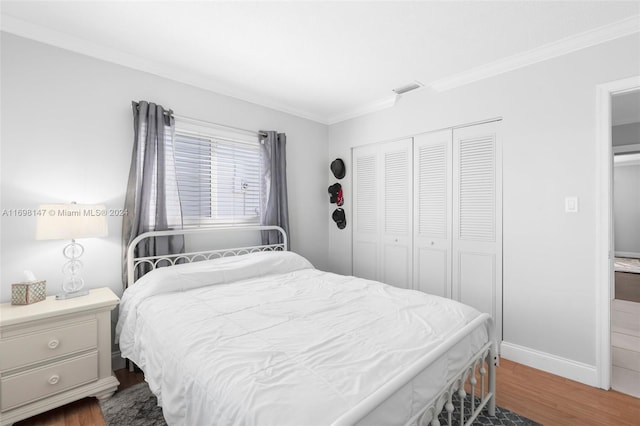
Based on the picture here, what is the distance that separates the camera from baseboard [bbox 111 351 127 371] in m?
2.47

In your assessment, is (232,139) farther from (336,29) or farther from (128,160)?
(336,29)

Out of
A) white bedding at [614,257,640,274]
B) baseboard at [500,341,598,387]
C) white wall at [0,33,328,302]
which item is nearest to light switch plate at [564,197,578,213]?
baseboard at [500,341,598,387]

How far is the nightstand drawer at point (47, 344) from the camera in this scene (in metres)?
1.74

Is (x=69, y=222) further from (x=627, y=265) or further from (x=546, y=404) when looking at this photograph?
(x=627, y=265)

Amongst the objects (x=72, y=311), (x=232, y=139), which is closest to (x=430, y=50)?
(x=232, y=139)

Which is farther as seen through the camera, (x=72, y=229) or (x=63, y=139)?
(x=63, y=139)

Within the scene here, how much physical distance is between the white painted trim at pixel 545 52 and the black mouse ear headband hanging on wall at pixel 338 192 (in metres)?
1.48

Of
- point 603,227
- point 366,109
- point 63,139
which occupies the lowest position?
point 603,227

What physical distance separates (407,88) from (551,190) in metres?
1.69

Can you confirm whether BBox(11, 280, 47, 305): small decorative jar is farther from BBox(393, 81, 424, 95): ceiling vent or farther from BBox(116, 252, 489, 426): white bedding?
BBox(393, 81, 424, 95): ceiling vent

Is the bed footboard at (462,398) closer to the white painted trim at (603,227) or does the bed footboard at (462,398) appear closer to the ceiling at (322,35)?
the white painted trim at (603,227)

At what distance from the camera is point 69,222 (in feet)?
6.59

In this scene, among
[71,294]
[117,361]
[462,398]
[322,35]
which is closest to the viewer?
[462,398]

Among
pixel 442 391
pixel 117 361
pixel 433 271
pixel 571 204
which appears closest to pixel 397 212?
pixel 433 271
